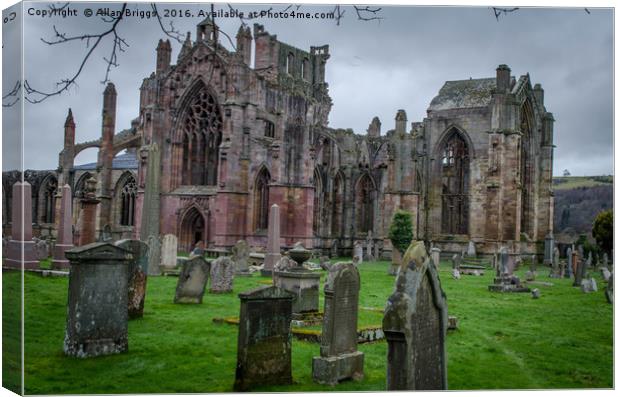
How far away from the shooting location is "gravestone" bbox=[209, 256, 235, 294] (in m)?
17.6

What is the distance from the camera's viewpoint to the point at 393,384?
23.9ft

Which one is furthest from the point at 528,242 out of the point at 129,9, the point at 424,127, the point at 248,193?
the point at 129,9

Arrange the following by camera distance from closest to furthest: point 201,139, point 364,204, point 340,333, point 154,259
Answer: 1. point 340,333
2. point 154,259
3. point 201,139
4. point 364,204

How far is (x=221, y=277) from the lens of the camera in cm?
1758

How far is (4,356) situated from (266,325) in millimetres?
3142

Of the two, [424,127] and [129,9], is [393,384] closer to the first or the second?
[129,9]

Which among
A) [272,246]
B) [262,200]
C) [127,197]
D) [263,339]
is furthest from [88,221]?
[127,197]

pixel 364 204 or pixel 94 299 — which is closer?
pixel 94 299

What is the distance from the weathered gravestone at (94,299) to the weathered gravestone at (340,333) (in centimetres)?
278

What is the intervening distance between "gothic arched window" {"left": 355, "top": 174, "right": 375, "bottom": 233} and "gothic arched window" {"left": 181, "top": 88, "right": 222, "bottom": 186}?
9.07 metres

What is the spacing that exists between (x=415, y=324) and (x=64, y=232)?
647 inches

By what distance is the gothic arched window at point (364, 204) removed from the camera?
42.7 meters

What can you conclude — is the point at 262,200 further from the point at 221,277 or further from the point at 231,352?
the point at 231,352

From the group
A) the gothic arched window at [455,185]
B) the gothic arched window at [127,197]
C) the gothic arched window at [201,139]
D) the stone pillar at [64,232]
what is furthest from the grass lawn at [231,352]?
the gothic arched window at [127,197]
